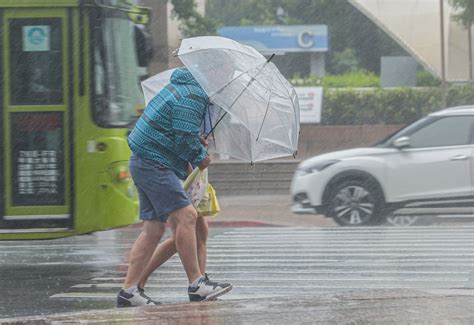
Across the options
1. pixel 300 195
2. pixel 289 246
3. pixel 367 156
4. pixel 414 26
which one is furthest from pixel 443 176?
pixel 414 26

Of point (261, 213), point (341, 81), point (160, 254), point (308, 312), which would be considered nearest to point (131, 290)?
point (160, 254)

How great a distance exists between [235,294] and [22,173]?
3.05m

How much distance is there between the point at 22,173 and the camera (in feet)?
33.8

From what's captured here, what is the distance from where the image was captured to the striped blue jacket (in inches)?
280

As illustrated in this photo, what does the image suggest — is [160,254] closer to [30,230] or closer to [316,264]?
[316,264]

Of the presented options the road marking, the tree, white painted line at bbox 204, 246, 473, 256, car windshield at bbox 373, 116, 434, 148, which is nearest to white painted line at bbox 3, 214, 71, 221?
the road marking

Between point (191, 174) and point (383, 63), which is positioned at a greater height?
point (383, 63)

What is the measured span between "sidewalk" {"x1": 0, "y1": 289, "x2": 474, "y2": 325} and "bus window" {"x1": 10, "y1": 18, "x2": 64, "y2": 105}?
4030 millimetres

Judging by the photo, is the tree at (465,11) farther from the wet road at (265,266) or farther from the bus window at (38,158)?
the bus window at (38,158)

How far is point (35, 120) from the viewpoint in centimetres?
1031

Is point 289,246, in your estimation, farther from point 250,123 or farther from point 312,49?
point 312,49

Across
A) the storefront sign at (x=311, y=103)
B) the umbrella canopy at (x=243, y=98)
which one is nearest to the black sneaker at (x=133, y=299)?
the umbrella canopy at (x=243, y=98)

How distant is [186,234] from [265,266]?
294cm

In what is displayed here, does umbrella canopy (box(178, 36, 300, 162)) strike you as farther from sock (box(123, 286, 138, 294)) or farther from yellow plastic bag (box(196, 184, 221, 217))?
sock (box(123, 286, 138, 294))
